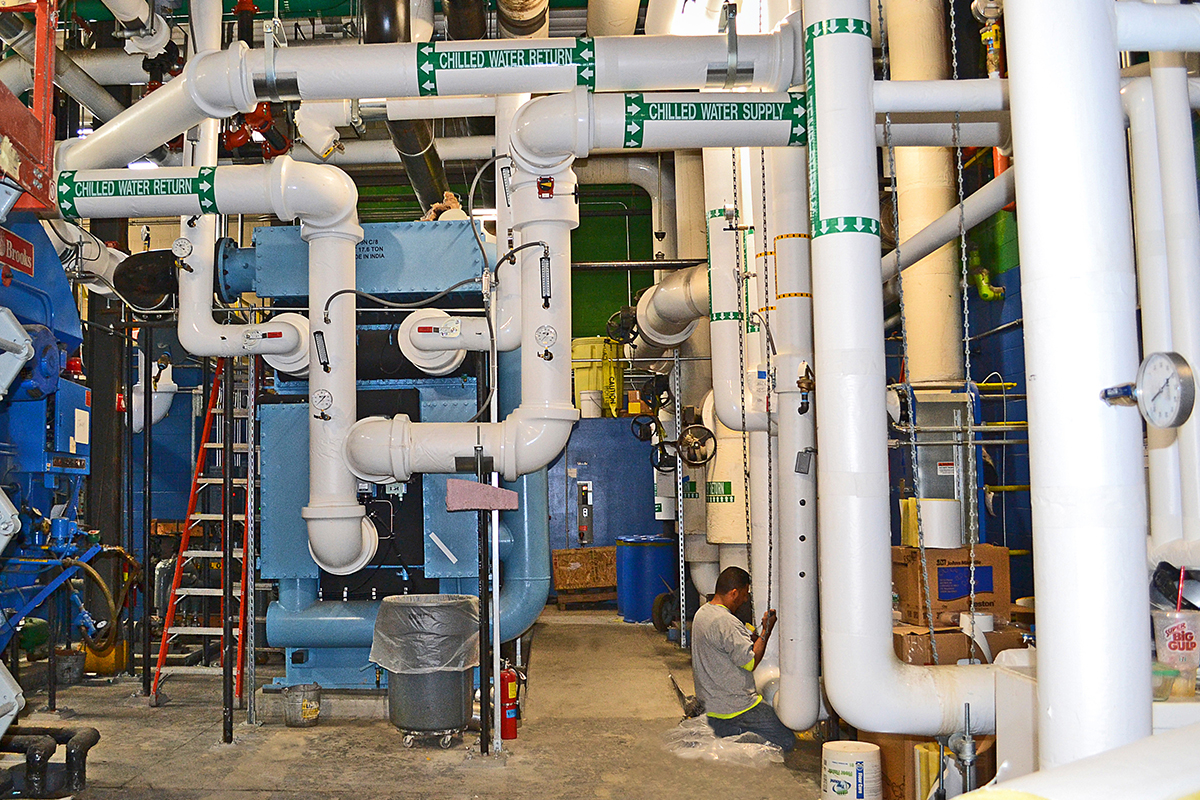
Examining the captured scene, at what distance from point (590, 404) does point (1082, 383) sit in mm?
9865

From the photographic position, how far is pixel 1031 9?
6.33ft

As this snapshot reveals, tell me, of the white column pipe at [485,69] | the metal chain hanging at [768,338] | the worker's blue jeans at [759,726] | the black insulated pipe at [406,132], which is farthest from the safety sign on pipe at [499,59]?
the worker's blue jeans at [759,726]

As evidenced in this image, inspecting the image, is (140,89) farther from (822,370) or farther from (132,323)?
(822,370)

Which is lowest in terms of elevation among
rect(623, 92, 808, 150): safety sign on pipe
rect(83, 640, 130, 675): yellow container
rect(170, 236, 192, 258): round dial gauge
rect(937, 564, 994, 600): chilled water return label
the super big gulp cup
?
rect(83, 640, 130, 675): yellow container

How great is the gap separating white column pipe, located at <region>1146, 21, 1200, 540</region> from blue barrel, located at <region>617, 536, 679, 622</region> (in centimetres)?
659

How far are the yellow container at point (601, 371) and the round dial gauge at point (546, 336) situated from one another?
614cm

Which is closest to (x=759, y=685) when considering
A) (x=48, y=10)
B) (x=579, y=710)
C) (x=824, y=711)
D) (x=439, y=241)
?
Answer: (x=824, y=711)

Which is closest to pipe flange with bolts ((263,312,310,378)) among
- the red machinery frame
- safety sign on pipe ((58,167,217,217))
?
safety sign on pipe ((58,167,217,217))

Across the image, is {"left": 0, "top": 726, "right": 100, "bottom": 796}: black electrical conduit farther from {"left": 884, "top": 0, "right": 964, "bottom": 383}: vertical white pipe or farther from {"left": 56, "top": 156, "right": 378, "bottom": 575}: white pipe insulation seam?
{"left": 884, "top": 0, "right": 964, "bottom": 383}: vertical white pipe

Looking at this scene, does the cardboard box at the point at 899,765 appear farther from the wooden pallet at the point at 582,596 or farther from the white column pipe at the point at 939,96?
the wooden pallet at the point at 582,596

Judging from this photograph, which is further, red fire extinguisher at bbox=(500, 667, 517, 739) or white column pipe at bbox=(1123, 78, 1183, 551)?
red fire extinguisher at bbox=(500, 667, 517, 739)

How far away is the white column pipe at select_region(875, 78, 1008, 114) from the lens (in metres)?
3.39

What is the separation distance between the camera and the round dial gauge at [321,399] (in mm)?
5711

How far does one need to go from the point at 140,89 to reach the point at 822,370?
821 cm
